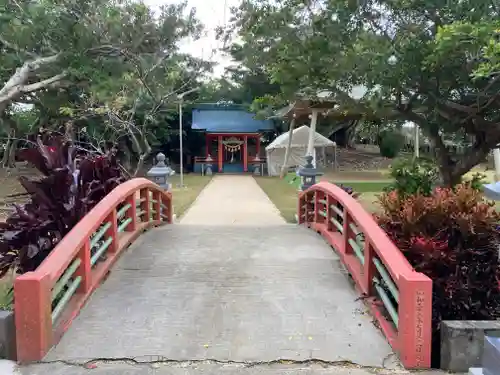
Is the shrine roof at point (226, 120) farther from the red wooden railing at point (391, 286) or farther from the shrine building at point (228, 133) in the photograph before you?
the red wooden railing at point (391, 286)

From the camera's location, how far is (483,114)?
12836 millimetres

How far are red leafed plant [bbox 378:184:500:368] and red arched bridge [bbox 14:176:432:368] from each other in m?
0.31

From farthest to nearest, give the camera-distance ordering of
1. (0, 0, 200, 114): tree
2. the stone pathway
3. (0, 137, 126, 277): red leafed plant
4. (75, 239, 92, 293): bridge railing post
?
(0, 0, 200, 114): tree → the stone pathway → (0, 137, 126, 277): red leafed plant → (75, 239, 92, 293): bridge railing post

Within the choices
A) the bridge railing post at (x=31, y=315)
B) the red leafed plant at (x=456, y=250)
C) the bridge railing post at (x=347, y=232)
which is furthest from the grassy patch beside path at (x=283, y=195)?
the bridge railing post at (x=31, y=315)

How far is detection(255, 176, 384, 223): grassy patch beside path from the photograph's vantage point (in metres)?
16.4

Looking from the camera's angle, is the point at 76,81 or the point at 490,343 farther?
the point at 76,81

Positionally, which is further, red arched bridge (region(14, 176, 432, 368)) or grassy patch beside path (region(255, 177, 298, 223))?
grassy patch beside path (region(255, 177, 298, 223))

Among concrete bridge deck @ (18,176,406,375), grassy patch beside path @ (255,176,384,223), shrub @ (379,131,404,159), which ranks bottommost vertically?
grassy patch beside path @ (255,176,384,223)

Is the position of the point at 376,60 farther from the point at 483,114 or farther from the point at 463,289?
the point at 463,289

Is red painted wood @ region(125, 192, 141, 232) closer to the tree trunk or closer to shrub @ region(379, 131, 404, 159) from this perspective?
shrub @ region(379, 131, 404, 159)

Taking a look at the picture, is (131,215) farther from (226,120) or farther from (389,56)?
(226,120)

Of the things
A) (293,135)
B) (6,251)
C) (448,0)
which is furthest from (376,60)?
(293,135)

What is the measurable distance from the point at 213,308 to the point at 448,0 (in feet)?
26.5

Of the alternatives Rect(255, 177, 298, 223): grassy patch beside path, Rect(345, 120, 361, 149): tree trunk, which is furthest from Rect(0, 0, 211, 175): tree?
Rect(345, 120, 361, 149): tree trunk
